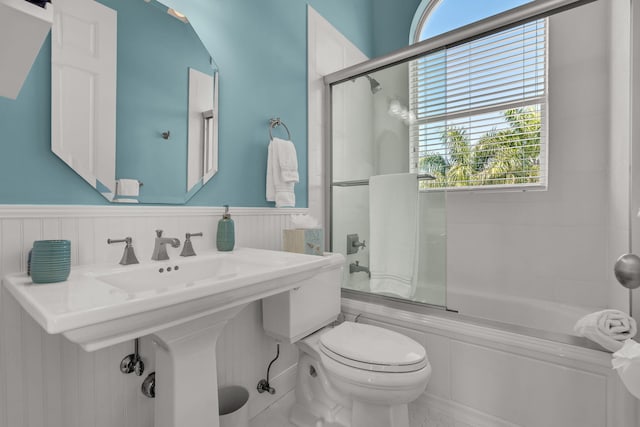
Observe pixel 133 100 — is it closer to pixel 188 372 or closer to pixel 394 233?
pixel 188 372

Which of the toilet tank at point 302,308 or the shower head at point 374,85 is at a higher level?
the shower head at point 374,85

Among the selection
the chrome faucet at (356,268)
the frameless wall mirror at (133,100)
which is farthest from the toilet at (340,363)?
the frameless wall mirror at (133,100)

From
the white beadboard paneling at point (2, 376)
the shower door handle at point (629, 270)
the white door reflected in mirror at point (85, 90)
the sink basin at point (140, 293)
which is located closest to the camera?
the sink basin at point (140, 293)


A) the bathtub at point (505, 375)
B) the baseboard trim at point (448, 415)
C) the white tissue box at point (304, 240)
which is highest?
the white tissue box at point (304, 240)

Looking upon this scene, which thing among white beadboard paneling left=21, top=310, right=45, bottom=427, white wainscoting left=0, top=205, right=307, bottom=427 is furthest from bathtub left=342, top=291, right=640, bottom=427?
white beadboard paneling left=21, top=310, right=45, bottom=427

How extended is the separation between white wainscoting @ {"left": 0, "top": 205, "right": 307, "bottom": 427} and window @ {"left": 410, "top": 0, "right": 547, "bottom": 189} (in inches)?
56.3

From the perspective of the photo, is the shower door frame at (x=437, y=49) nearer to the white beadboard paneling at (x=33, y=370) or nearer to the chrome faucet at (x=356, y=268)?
the chrome faucet at (x=356, y=268)

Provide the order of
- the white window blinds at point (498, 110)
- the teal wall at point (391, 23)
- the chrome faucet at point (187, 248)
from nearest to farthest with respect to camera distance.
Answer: the chrome faucet at point (187, 248)
the white window blinds at point (498, 110)
the teal wall at point (391, 23)

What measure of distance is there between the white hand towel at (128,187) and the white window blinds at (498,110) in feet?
4.53

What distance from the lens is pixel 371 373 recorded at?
3.74 feet

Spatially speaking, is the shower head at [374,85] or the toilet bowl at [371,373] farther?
the shower head at [374,85]

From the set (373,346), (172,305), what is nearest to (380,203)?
(373,346)

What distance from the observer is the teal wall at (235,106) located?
937 mm

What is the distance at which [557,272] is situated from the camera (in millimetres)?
2016
